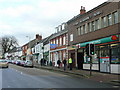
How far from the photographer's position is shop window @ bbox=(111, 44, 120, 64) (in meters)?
21.8

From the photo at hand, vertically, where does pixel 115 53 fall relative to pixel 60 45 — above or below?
below

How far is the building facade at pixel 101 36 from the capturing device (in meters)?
22.4

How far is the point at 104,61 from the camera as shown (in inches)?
964

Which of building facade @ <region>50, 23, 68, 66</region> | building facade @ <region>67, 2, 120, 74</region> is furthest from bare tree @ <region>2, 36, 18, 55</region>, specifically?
building facade @ <region>67, 2, 120, 74</region>

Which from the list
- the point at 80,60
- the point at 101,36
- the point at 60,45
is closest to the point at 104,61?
the point at 101,36

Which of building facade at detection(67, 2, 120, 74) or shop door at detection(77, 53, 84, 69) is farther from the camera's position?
shop door at detection(77, 53, 84, 69)

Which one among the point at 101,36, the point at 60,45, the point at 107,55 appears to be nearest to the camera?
the point at 107,55

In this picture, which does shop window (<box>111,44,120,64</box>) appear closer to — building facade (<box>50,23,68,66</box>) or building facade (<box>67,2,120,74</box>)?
building facade (<box>67,2,120,74</box>)

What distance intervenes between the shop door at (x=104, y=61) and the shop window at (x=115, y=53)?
949 millimetres

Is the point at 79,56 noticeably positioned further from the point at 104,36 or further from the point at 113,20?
the point at 113,20

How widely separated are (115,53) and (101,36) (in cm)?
370

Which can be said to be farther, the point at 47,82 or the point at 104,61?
the point at 104,61

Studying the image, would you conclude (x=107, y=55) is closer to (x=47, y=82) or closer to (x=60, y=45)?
(x=47, y=82)

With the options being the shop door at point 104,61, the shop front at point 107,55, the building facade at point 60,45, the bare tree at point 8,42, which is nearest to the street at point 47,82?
the shop front at point 107,55
